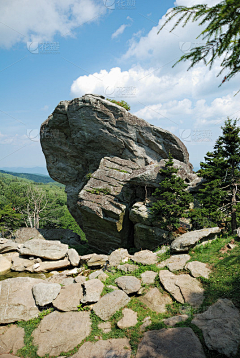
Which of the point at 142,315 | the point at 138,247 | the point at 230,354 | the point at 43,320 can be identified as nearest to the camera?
the point at 230,354

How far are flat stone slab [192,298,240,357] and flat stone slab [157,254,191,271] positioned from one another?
2750 millimetres

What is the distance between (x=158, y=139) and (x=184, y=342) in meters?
21.5

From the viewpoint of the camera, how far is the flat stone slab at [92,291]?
7.78m

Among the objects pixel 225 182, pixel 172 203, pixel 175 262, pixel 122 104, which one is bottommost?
pixel 175 262

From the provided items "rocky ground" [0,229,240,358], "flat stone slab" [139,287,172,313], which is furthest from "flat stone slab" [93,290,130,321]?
"flat stone slab" [139,287,172,313]

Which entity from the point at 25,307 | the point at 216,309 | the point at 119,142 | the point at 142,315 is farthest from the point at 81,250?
the point at 216,309

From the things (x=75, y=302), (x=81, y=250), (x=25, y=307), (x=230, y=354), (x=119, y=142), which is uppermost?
(x=119, y=142)

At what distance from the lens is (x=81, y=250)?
968 inches

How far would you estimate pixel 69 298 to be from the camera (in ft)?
27.2

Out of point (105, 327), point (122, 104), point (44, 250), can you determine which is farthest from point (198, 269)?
point (122, 104)

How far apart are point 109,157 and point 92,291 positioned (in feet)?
55.9

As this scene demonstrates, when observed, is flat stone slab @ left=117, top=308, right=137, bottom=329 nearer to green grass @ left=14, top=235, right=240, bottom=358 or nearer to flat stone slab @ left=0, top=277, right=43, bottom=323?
green grass @ left=14, top=235, right=240, bottom=358

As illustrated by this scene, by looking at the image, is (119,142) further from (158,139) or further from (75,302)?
(75,302)

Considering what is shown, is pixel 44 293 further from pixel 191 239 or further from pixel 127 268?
pixel 191 239
